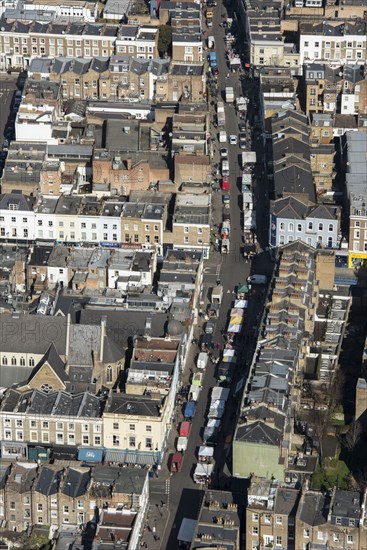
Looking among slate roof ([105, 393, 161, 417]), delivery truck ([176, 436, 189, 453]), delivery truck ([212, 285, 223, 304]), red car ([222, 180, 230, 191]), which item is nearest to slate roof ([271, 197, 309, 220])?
delivery truck ([212, 285, 223, 304])

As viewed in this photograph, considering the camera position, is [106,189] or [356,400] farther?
[106,189]

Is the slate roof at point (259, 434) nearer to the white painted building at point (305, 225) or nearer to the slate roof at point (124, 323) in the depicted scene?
A: the slate roof at point (124, 323)

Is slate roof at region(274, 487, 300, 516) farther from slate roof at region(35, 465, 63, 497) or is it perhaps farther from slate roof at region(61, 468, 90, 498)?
slate roof at region(35, 465, 63, 497)

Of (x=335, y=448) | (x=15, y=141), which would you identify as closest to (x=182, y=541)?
(x=335, y=448)

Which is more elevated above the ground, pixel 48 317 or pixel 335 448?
pixel 48 317

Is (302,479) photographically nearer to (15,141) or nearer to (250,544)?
(250,544)

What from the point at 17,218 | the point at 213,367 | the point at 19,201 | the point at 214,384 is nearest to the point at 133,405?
the point at 214,384
